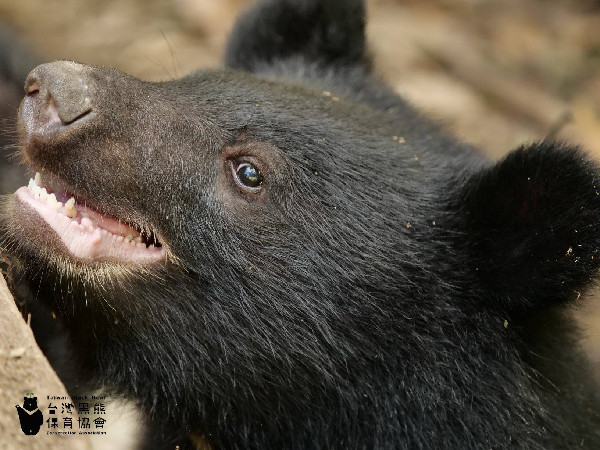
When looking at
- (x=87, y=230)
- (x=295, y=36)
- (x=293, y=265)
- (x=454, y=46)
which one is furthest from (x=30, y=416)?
(x=454, y=46)

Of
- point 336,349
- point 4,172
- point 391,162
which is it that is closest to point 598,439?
point 336,349

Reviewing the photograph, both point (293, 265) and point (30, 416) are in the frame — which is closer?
point (30, 416)

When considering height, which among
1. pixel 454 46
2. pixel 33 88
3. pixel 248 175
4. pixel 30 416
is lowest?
pixel 30 416

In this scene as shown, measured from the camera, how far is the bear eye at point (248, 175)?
3.50m

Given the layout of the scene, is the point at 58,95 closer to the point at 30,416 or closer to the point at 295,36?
the point at 30,416

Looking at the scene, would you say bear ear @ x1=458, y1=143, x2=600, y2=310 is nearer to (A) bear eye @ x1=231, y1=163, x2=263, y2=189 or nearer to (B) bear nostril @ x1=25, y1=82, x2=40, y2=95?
(A) bear eye @ x1=231, y1=163, x2=263, y2=189

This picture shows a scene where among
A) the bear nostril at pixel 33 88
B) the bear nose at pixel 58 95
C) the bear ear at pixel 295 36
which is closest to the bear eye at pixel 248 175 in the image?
the bear nose at pixel 58 95

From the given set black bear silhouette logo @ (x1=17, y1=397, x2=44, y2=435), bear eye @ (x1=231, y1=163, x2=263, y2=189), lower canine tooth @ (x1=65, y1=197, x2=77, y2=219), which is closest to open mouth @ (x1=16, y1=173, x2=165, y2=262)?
lower canine tooth @ (x1=65, y1=197, x2=77, y2=219)

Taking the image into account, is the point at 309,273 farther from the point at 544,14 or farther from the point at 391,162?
the point at 544,14

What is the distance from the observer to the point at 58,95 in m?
3.19

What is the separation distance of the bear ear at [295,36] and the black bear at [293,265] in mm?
1144

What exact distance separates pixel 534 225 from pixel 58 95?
6.98 ft

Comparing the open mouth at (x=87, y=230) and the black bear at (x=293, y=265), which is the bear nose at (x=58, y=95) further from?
the open mouth at (x=87, y=230)

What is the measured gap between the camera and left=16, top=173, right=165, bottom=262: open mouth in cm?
325
